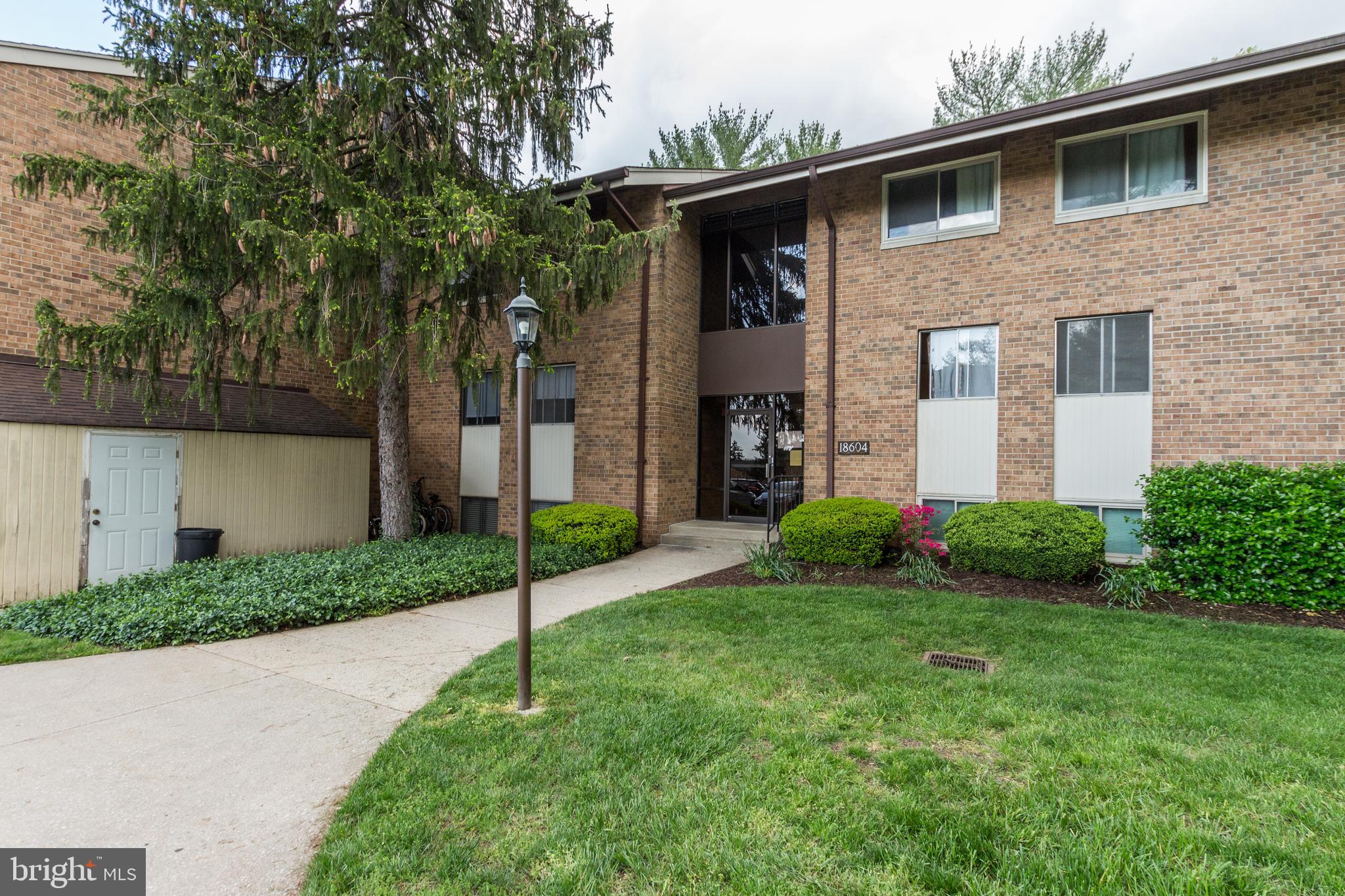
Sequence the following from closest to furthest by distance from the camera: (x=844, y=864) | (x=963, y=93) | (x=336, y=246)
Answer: (x=844, y=864)
(x=336, y=246)
(x=963, y=93)

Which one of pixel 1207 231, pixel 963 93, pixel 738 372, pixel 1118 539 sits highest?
pixel 963 93

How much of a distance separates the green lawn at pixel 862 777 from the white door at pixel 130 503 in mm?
6837

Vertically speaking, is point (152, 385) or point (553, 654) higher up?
point (152, 385)

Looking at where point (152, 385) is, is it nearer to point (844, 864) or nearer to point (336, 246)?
point (336, 246)

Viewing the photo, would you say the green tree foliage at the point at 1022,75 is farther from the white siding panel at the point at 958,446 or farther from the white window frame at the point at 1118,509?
the white window frame at the point at 1118,509

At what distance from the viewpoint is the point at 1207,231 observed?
783 centimetres

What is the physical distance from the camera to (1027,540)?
761cm

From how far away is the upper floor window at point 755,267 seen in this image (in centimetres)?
1120

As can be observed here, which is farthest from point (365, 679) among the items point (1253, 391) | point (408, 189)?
point (1253, 391)

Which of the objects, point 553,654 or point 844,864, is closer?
point 844,864

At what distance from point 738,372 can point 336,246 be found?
678cm

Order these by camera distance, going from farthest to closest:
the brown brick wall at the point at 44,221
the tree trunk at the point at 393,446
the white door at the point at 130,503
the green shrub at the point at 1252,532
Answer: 1. the tree trunk at the point at 393,446
2. the brown brick wall at the point at 44,221
3. the white door at the point at 130,503
4. the green shrub at the point at 1252,532

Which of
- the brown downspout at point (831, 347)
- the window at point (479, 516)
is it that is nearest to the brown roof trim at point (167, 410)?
the window at point (479, 516)

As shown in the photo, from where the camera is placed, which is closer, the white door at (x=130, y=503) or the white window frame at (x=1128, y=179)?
the white window frame at (x=1128, y=179)
